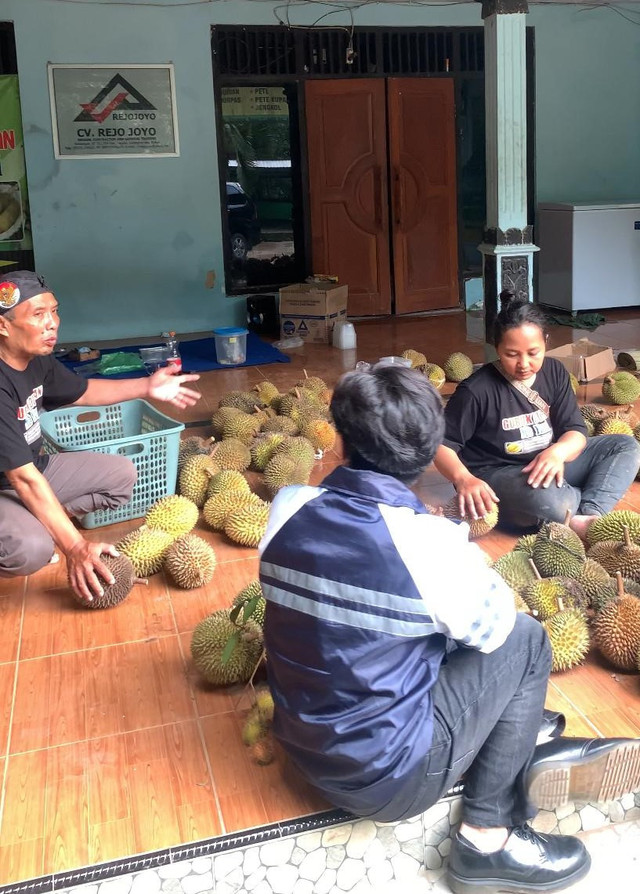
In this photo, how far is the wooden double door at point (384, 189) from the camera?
730 centimetres

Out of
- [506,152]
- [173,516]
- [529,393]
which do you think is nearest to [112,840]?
[173,516]

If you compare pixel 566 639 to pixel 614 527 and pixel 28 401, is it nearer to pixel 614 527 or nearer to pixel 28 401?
pixel 614 527

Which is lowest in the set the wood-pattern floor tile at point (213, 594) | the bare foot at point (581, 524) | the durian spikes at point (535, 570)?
the wood-pattern floor tile at point (213, 594)

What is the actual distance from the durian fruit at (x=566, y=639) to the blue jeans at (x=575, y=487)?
2.33 feet

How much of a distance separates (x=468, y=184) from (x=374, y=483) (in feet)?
22.7

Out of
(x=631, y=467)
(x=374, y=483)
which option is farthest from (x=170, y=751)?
(x=631, y=467)

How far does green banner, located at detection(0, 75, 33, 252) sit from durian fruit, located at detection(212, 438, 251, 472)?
4041 millimetres

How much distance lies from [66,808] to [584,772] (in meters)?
1.01

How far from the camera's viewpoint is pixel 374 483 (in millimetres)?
1500

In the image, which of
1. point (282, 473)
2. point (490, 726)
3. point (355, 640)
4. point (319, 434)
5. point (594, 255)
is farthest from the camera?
point (594, 255)

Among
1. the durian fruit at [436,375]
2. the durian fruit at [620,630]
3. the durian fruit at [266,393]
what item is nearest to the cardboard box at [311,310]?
the durian fruit at [436,375]

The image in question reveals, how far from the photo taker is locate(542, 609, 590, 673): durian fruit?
2160 mm

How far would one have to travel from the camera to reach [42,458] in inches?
119

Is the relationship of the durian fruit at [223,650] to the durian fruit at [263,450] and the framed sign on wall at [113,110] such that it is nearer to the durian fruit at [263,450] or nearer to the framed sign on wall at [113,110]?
the durian fruit at [263,450]
